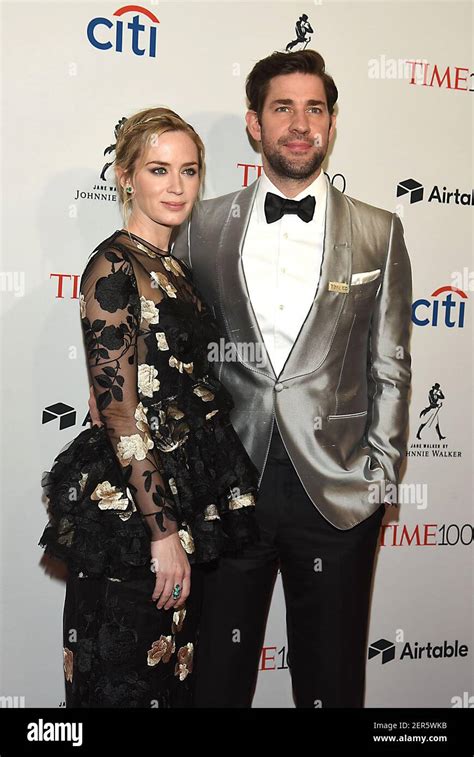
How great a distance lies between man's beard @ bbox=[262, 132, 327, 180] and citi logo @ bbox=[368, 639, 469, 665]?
1.66 m

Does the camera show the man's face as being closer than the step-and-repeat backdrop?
Yes

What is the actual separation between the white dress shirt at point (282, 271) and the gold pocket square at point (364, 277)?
0.10 metres

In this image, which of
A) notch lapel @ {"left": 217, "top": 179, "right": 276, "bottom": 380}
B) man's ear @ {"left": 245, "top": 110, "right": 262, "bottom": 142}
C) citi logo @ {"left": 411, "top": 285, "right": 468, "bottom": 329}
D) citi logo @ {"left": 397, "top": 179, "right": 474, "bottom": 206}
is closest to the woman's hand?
notch lapel @ {"left": 217, "top": 179, "right": 276, "bottom": 380}

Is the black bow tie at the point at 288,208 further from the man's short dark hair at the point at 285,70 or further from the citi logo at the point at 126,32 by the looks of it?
the citi logo at the point at 126,32

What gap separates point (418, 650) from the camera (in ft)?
9.50

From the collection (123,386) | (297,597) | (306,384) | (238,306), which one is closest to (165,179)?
(238,306)

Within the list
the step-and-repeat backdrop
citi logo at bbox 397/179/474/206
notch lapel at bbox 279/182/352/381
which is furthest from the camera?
citi logo at bbox 397/179/474/206

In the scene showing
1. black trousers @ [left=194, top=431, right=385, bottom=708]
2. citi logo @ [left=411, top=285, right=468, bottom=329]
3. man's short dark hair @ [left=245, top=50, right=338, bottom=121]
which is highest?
man's short dark hair @ [left=245, top=50, right=338, bottom=121]

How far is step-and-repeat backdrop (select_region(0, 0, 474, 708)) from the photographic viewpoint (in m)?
2.52

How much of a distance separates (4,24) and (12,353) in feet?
3.31

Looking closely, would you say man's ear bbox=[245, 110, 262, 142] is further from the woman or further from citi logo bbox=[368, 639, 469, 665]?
citi logo bbox=[368, 639, 469, 665]

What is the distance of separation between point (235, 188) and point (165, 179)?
745mm

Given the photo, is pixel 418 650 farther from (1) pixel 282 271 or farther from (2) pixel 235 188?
(2) pixel 235 188

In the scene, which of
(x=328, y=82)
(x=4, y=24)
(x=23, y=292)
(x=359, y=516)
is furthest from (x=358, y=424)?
(x=4, y=24)
